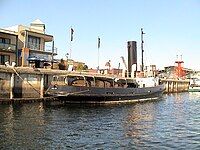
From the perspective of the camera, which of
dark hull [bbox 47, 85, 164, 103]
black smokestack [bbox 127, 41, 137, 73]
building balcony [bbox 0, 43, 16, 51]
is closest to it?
dark hull [bbox 47, 85, 164, 103]

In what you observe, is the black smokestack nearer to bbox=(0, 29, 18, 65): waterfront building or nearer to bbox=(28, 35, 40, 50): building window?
bbox=(28, 35, 40, 50): building window

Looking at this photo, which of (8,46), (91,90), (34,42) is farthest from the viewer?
(34,42)

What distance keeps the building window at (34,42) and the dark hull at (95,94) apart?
20.0m

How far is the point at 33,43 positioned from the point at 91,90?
72.1 feet

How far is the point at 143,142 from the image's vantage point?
18203 mm

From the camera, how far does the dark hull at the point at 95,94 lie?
121ft

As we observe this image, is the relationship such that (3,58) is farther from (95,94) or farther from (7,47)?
(95,94)

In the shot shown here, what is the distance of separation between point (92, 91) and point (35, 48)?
21.6 metres

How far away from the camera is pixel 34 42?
56000 mm

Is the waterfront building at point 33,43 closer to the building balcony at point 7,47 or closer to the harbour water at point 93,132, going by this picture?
the building balcony at point 7,47

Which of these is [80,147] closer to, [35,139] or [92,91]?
[35,139]

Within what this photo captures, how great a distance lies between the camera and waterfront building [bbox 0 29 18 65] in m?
49.1

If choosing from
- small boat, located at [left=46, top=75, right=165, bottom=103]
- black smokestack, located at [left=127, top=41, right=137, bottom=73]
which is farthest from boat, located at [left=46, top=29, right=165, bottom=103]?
black smokestack, located at [left=127, top=41, right=137, bottom=73]

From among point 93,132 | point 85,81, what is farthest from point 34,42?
point 93,132
